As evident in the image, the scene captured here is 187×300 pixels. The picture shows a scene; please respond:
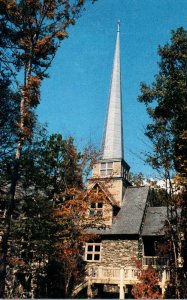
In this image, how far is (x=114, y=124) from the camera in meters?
36.9

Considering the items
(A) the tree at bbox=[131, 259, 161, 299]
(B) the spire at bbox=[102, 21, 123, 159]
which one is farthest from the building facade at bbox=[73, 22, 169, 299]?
(B) the spire at bbox=[102, 21, 123, 159]

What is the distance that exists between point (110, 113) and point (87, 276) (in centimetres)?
1850

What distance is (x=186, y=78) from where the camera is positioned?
2091 cm

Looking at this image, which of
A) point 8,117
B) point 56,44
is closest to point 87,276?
point 8,117

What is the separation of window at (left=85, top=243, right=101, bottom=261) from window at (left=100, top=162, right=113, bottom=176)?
312 inches

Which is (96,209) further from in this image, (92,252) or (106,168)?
(106,168)

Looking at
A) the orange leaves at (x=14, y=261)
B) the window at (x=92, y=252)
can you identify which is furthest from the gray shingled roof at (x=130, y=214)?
the orange leaves at (x=14, y=261)

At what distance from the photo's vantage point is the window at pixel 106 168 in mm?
33750

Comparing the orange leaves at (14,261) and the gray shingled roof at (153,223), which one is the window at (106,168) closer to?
the gray shingled roof at (153,223)

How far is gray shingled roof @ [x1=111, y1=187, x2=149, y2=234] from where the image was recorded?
1056 inches

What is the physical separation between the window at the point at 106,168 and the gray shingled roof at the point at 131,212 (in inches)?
104

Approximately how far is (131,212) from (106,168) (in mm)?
6540

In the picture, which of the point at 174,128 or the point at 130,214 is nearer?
the point at 174,128

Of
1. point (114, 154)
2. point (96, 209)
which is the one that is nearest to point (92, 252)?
point (96, 209)
